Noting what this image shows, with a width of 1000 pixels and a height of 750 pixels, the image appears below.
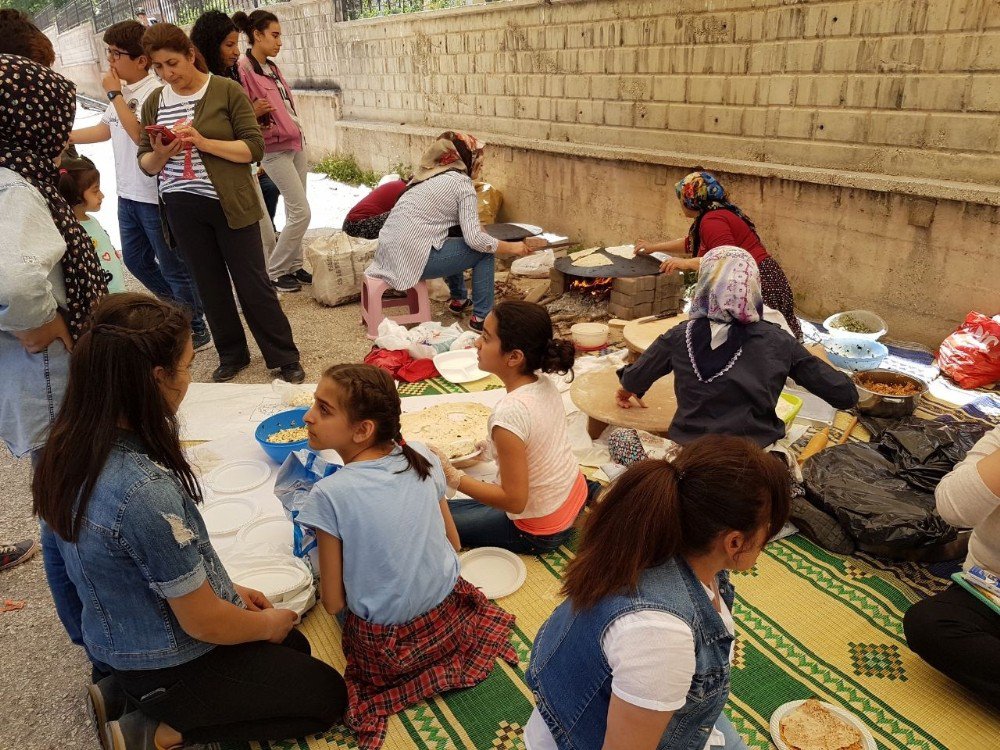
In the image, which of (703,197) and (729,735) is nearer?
(729,735)

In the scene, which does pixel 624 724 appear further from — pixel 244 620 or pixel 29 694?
pixel 29 694

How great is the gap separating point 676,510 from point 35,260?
2.18m

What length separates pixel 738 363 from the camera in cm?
277

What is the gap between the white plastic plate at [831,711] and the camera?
2.01m

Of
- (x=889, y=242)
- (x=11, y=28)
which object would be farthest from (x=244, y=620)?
(x=889, y=242)

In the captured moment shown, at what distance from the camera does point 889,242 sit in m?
4.68

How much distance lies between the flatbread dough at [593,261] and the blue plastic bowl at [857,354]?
171 cm

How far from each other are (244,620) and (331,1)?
36.1 feet

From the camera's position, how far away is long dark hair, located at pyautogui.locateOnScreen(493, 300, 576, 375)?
255 cm

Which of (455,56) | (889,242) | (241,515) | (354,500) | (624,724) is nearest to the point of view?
(624,724)

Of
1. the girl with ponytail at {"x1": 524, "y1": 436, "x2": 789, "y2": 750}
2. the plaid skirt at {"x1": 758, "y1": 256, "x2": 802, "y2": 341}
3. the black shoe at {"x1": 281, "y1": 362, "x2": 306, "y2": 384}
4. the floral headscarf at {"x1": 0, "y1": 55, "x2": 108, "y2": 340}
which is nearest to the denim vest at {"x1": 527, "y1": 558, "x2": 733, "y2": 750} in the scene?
the girl with ponytail at {"x1": 524, "y1": 436, "x2": 789, "y2": 750}

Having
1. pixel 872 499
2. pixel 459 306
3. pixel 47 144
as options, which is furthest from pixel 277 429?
pixel 872 499

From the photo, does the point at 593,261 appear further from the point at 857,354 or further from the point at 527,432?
the point at 527,432

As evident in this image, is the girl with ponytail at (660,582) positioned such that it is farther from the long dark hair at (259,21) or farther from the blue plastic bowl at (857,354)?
the long dark hair at (259,21)
